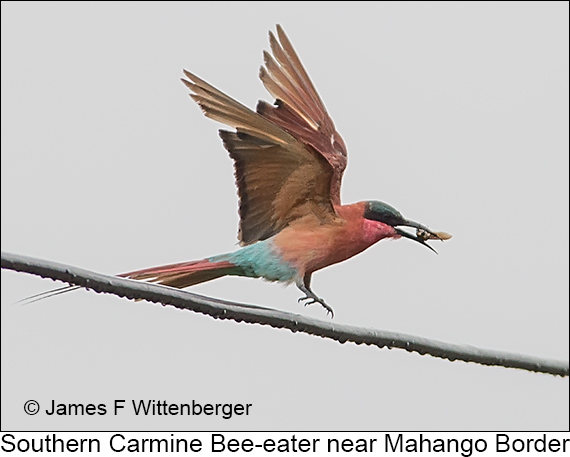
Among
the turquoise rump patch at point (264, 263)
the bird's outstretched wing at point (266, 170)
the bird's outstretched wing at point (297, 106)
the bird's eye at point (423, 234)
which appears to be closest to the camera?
the bird's outstretched wing at point (266, 170)

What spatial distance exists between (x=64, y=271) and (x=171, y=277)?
158 cm

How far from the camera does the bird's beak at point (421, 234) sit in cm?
389

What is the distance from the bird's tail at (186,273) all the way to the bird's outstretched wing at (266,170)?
13.6 inches

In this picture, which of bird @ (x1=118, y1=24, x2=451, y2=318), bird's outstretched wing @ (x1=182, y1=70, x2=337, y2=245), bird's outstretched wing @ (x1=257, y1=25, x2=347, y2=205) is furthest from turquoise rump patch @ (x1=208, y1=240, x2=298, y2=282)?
bird's outstretched wing @ (x1=257, y1=25, x2=347, y2=205)

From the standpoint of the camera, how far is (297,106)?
14.3 ft

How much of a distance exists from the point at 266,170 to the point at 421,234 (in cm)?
70

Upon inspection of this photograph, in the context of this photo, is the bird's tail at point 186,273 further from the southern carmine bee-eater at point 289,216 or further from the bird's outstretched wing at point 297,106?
the bird's outstretched wing at point 297,106

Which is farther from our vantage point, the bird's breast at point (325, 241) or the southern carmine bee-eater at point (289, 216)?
the bird's breast at point (325, 241)

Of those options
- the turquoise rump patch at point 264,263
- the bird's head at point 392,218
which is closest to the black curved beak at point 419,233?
the bird's head at point 392,218

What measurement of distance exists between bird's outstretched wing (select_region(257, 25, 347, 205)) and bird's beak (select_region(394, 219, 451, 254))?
0.32 meters

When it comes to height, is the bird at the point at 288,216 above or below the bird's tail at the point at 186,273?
above

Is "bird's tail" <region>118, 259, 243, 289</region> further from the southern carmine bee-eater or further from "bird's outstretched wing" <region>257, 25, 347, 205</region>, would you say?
"bird's outstretched wing" <region>257, 25, 347, 205</region>

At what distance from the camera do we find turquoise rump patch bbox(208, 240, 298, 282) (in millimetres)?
3824

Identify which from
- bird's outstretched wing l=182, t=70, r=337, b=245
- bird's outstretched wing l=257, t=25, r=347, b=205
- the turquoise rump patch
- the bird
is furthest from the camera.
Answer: bird's outstretched wing l=257, t=25, r=347, b=205
